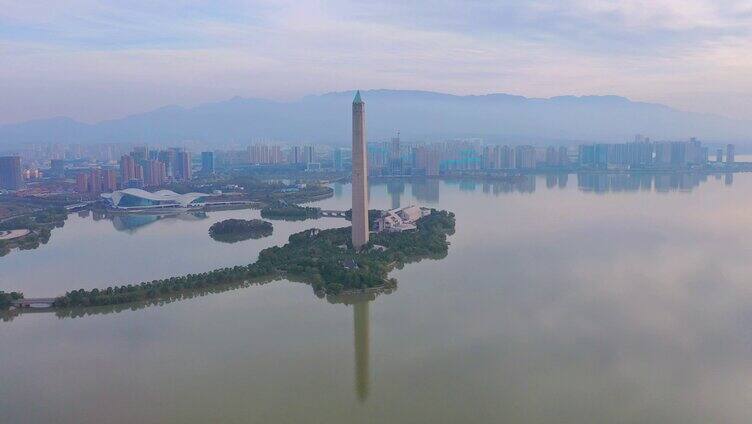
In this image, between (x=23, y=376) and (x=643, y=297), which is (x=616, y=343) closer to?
(x=643, y=297)

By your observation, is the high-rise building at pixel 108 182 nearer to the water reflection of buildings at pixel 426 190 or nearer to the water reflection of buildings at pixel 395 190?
the water reflection of buildings at pixel 395 190

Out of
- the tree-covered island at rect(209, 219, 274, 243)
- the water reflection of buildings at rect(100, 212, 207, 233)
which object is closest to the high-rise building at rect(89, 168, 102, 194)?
the water reflection of buildings at rect(100, 212, 207, 233)

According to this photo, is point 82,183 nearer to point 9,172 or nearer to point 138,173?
point 138,173

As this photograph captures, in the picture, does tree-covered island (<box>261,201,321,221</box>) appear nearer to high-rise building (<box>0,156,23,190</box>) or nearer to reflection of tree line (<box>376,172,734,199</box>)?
reflection of tree line (<box>376,172,734,199</box>)

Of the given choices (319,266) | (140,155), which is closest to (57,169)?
(140,155)

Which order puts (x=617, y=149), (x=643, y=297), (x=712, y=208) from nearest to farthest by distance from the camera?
(x=643, y=297), (x=712, y=208), (x=617, y=149)

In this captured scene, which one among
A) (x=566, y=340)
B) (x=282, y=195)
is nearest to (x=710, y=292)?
(x=566, y=340)
